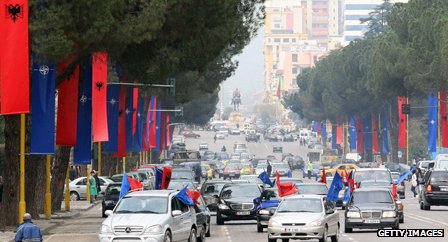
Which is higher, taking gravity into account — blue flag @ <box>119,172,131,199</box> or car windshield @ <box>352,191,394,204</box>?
blue flag @ <box>119,172,131,199</box>

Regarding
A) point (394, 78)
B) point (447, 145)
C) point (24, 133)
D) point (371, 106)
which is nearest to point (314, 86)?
point (371, 106)

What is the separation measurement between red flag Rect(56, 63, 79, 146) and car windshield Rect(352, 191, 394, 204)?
34.3ft

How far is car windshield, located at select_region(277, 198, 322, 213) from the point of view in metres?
36.9

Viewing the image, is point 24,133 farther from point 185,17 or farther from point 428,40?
point 428,40

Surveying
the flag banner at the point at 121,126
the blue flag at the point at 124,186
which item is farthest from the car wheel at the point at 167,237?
the flag banner at the point at 121,126

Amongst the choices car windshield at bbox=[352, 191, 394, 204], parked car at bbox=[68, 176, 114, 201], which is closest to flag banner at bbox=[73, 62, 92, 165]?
car windshield at bbox=[352, 191, 394, 204]

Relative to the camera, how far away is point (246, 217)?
1905 inches

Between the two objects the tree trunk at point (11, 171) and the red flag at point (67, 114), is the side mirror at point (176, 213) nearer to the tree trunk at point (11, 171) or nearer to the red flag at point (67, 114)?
the tree trunk at point (11, 171)

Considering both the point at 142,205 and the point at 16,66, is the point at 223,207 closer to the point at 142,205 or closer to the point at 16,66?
the point at 16,66

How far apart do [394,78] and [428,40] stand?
10220 mm

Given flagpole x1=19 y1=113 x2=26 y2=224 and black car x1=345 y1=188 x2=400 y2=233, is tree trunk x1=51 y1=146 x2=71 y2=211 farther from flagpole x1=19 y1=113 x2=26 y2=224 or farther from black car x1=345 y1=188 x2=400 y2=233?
black car x1=345 y1=188 x2=400 y2=233

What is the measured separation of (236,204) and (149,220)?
16.4 meters

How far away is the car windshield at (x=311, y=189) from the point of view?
51750 mm

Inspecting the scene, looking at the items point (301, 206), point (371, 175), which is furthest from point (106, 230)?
point (371, 175)
